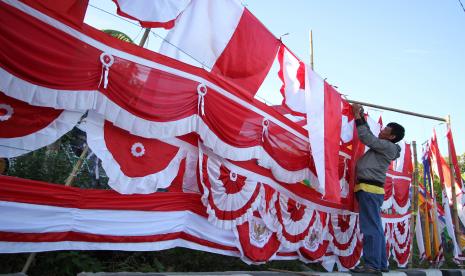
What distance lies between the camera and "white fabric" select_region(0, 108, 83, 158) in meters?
1.99

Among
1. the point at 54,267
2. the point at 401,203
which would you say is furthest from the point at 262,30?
the point at 401,203

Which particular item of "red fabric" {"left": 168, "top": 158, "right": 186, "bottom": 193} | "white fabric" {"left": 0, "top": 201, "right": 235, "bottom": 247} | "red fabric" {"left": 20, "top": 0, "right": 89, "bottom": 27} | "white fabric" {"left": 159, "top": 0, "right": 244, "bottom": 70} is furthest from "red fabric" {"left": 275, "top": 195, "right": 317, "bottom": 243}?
"red fabric" {"left": 20, "top": 0, "right": 89, "bottom": 27}

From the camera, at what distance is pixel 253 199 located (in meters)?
3.25

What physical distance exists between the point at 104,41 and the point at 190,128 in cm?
82

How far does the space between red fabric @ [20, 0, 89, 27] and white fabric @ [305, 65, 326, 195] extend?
2104 mm

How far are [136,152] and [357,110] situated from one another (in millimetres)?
2558

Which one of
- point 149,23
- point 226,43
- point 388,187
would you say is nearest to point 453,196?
point 388,187

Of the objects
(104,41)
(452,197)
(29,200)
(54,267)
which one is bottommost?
(54,267)

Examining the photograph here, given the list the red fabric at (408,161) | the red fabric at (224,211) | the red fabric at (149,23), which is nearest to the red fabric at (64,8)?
the red fabric at (149,23)

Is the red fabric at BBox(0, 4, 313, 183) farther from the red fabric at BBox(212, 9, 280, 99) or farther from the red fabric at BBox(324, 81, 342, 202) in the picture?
the red fabric at BBox(324, 81, 342, 202)

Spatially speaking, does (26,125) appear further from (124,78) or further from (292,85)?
(292,85)

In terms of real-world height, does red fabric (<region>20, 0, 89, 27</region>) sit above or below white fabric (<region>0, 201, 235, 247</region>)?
above

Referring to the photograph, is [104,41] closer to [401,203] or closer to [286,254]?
[286,254]

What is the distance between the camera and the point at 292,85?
3.67 m
